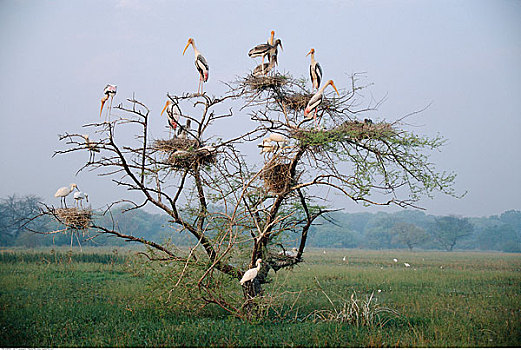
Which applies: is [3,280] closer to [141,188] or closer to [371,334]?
[141,188]

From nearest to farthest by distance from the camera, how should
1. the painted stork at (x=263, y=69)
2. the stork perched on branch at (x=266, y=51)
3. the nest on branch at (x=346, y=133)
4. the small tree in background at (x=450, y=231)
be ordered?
1. the nest on branch at (x=346, y=133)
2. the painted stork at (x=263, y=69)
3. the stork perched on branch at (x=266, y=51)
4. the small tree in background at (x=450, y=231)

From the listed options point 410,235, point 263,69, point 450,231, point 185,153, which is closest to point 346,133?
point 263,69

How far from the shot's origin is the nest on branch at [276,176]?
8.51 m

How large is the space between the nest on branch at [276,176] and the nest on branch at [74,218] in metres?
3.40

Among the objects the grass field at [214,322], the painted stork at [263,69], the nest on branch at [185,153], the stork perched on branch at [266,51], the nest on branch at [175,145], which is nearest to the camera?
the grass field at [214,322]

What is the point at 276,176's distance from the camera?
28.2 feet

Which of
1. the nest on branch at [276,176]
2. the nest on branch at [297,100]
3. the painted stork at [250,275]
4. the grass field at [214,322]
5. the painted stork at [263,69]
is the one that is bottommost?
the grass field at [214,322]

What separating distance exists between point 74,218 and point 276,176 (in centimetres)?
384

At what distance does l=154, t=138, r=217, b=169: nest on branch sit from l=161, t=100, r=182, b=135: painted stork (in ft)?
1.55

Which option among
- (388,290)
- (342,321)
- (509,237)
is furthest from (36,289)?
(509,237)

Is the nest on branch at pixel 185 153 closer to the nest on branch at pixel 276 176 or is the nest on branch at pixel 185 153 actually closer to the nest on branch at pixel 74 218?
the nest on branch at pixel 276 176

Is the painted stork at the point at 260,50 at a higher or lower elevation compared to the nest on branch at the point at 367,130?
higher

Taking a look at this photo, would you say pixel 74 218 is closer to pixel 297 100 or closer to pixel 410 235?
pixel 297 100

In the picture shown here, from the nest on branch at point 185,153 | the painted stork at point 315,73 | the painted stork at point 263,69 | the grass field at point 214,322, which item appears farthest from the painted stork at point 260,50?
the grass field at point 214,322
